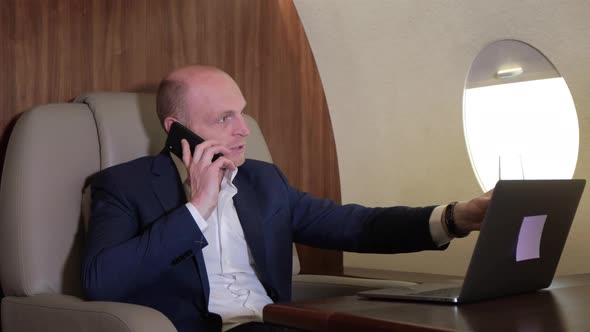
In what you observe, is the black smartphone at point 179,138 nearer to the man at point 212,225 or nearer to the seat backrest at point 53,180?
the man at point 212,225

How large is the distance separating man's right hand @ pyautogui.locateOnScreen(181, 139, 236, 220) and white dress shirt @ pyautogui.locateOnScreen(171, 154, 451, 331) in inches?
2.5

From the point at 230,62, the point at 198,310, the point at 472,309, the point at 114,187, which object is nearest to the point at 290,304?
the point at 472,309

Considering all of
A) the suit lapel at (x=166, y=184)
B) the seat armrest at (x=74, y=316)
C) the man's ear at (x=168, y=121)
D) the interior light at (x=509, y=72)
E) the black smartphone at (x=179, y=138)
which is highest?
the interior light at (x=509, y=72)

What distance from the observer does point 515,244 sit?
160 centimetres

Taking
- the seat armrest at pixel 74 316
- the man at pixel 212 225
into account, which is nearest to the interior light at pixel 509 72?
the man at pixel 212 225

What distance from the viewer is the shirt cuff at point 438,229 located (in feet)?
6.69

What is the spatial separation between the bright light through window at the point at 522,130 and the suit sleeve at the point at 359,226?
814 millimetres

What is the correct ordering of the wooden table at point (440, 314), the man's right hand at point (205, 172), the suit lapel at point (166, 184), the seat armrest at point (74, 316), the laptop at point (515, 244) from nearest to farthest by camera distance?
the wooden table at point (440, 314) < the laptop at point (515, 244) < the seat armrest at point (74, 316) < the man's right hand at point (205, 172) < the suit lapel at point (166, 184)

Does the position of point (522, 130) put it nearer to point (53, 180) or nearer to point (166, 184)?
point (166, 184)

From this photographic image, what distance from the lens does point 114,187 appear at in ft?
6.90

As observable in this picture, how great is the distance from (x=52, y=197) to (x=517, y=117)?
1639 mm

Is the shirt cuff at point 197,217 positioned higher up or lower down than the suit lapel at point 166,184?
lower down

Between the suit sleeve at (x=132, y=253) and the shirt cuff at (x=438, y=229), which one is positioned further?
the shirt cuff at (x=438, y=229)

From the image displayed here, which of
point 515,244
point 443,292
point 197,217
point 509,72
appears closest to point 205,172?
point 197,217
